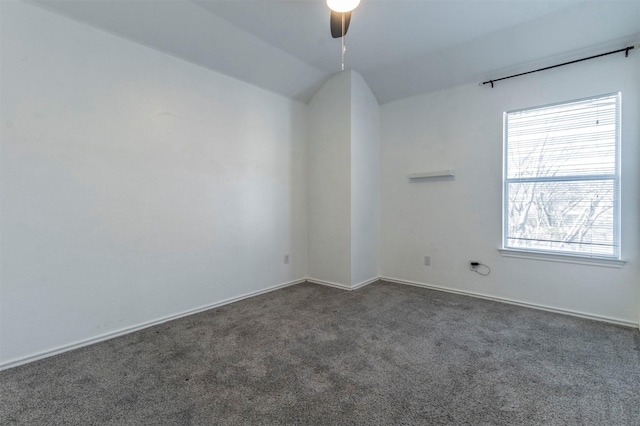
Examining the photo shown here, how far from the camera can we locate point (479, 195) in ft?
11.7

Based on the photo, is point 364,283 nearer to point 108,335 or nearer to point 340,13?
point 108,335

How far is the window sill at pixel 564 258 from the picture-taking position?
9.07 feet

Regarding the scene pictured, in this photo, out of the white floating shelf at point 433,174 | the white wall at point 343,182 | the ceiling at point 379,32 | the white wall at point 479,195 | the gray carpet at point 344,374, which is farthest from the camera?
the white wall at point 343,182

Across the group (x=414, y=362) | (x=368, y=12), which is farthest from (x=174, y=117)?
(x=414, y=362)

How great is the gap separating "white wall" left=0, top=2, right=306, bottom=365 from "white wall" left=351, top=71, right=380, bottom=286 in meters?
1.22

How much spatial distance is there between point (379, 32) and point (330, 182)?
71.5 inches

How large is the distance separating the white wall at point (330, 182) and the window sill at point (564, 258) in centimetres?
187

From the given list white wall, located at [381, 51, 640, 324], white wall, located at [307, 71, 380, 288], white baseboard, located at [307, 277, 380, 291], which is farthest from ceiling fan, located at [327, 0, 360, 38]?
white baseboard, located at [307, 277, 380, 291]

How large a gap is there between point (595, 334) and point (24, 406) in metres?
4.11

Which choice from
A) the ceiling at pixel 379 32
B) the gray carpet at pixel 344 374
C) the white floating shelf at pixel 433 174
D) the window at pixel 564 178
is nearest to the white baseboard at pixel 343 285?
the gray carpet at pixel 344 374

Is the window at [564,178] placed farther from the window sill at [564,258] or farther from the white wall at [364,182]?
the white wall at [364,182]

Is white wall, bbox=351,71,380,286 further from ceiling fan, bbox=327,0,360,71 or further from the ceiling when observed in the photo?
ceiling fan, bbox=327,0,360,71

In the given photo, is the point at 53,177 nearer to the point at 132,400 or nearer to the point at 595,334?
the point at 132,400

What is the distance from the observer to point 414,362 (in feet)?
6.82
